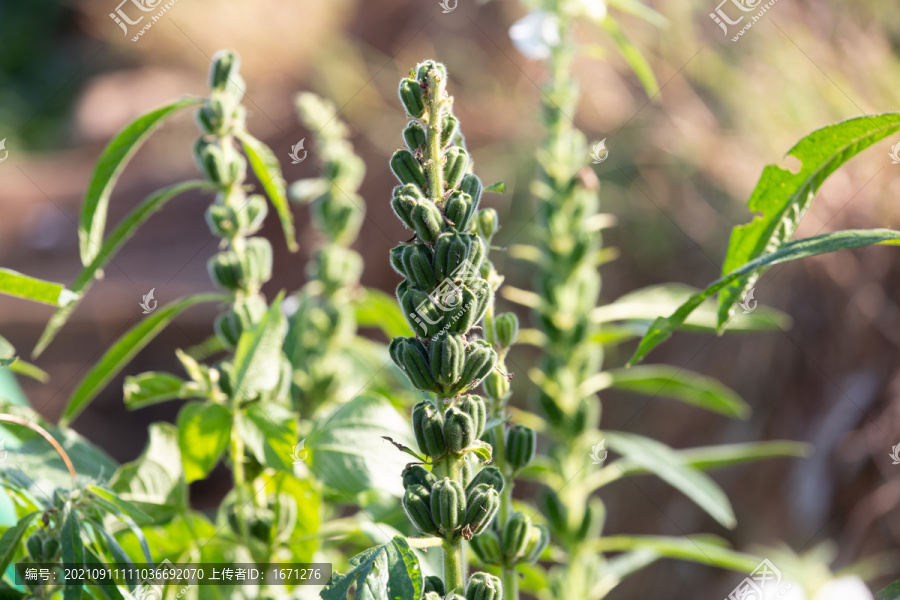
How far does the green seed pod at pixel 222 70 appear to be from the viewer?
1.32ft

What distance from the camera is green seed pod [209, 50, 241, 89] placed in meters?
0.40

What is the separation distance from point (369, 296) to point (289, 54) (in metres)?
2.92

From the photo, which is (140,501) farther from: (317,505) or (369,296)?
(369,296)

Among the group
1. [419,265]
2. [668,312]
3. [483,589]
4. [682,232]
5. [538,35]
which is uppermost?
[682,232]

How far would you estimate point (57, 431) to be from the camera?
0.39 meters

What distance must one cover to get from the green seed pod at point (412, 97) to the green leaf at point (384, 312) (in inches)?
10.0

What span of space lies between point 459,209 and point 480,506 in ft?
0.35

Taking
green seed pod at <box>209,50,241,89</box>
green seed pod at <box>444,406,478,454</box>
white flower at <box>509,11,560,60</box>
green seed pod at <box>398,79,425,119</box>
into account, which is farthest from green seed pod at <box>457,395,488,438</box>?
white flower at <box>509,11,560,60</box>

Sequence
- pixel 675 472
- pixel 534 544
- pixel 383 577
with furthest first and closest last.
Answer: pixel 675 472 < pixel 534 544 < pixel 383 577

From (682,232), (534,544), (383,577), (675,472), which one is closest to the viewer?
(383,577)

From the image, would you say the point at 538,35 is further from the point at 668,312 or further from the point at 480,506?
the point at 480,506

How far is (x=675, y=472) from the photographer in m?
0.51

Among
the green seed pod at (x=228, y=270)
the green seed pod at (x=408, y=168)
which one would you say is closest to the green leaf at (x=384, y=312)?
the green seed pod at (x=228, y=270)

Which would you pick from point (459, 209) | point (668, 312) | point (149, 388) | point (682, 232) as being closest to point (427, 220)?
point (459, 209)
